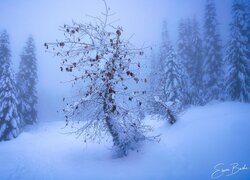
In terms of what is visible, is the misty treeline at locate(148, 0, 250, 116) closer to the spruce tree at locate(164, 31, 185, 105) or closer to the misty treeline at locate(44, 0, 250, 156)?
the spruce tree at locate(164, 31, 185, 105)

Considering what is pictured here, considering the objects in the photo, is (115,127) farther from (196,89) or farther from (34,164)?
(196,89)

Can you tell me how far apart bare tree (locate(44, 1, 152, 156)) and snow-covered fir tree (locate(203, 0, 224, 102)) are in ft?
84.9

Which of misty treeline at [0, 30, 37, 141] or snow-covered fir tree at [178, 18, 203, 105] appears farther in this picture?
snow-covered fir tree at [178, 18, 203, 105]

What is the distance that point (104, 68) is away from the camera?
920cm

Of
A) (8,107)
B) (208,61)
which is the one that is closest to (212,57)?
(208,61)

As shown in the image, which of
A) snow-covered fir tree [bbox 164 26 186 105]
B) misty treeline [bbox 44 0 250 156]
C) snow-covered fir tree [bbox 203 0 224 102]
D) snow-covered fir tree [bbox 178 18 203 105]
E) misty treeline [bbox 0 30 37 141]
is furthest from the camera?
snow-covered fir tree [bbox 178 18 203 105]

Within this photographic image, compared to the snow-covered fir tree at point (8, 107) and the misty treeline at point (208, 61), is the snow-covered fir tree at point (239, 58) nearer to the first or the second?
the misty treeline at point (208, 61)

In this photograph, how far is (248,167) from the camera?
21.6 ft

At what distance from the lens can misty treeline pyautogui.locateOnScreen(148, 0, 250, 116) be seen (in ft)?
83.4

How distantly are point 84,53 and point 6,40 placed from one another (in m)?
24.8

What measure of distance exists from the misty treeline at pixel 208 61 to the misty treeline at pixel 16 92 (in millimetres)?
15765

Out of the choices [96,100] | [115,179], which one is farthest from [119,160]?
[96,100]

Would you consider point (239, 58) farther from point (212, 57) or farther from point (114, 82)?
point (114, 82)

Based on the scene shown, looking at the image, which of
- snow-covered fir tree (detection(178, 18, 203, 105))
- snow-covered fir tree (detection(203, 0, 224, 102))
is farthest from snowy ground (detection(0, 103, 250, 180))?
snow-covered fir tree (detection(178, 18, 203, 105))
